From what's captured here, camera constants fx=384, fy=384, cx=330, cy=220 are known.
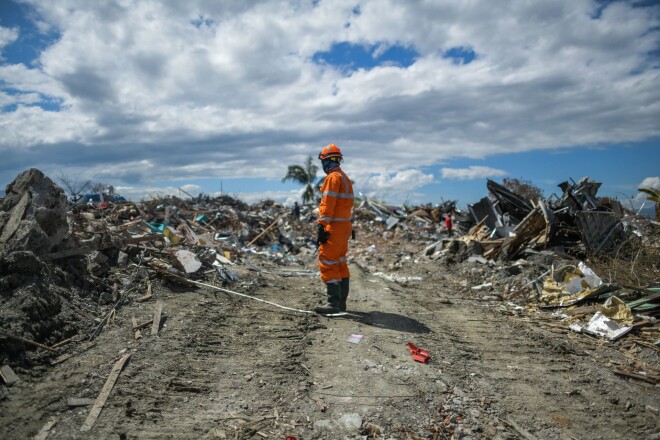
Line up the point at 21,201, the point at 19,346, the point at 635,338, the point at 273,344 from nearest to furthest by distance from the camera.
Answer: the point at 19,346
the point at 273,344
the point at 635,338
the point at 21,201

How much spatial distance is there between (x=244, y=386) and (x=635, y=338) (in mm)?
4220

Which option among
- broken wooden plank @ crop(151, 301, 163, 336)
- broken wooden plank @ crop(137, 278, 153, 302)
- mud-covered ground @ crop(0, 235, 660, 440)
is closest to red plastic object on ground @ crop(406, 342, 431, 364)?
mud-covered ground @ crop(0, 235, 660, 440)

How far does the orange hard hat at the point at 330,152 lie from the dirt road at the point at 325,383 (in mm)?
2054

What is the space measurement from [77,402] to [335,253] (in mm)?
2887

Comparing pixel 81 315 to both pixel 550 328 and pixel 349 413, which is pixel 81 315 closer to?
pixel 349 413

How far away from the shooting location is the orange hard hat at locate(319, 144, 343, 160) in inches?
193

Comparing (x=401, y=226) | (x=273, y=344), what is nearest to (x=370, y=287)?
(x=273, y=344)

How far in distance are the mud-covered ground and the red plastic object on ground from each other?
7cm

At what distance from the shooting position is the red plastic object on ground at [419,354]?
364cm

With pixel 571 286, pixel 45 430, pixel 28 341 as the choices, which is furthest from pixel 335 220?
pixel 571 286

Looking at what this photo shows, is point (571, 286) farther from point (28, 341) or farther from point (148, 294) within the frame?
point (28, 341)

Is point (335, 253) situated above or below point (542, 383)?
above

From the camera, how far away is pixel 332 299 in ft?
16.1

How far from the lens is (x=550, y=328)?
4922mm
